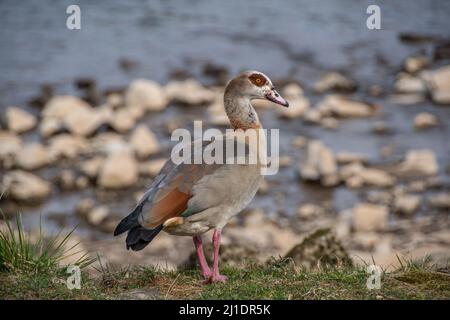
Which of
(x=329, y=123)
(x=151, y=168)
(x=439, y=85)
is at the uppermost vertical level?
(x=439, y=85)

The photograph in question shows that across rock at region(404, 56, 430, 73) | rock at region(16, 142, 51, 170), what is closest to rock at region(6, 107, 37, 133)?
rock at region(16, 142, 51, 170)

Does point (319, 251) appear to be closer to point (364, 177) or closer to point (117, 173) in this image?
point (364, 177)

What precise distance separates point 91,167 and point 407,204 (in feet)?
16.4

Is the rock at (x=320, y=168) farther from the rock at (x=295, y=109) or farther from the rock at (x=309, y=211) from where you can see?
the rock at (x=295, y=109)

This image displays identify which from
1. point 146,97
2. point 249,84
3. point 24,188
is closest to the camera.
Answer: point 249,84

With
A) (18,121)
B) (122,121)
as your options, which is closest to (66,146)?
(122,121)

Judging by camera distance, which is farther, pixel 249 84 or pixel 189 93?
pixel 189 93

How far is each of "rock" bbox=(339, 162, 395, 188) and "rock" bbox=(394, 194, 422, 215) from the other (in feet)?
2.09

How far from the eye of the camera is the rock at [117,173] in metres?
12.0

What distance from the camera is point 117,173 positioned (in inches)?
473

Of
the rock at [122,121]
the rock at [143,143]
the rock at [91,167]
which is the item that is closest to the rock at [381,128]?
the rock at [143,143]

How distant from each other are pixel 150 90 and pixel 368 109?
448 centimetres

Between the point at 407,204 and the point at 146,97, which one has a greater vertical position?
the point at 146,97

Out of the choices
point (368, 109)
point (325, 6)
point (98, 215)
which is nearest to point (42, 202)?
point (98, 215)
